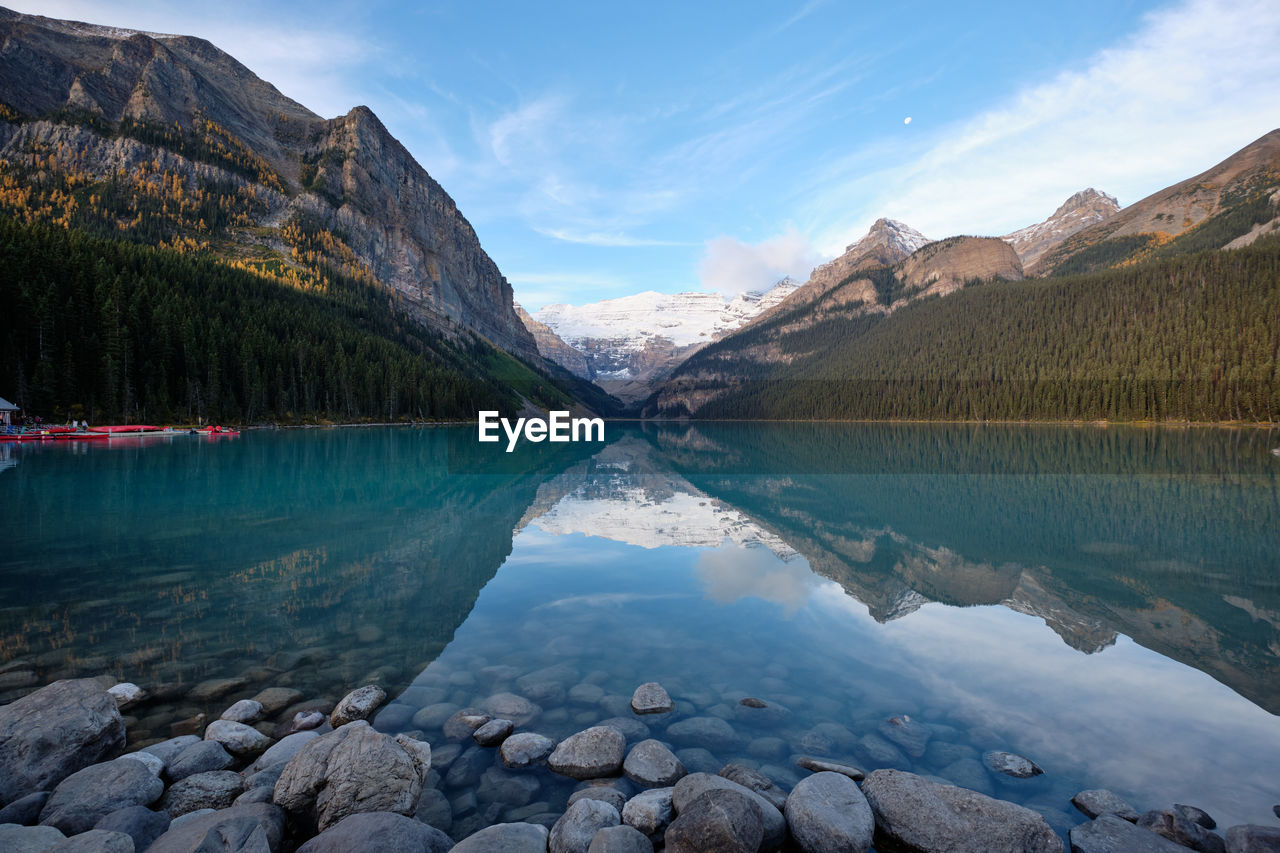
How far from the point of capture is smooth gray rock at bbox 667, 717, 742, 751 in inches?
321

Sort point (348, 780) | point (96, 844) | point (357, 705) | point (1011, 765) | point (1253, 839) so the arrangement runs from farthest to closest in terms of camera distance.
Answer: point (357, 705) → point (1011, 765) → point (348, 780) → point (1253, 839) → point (96, 844)

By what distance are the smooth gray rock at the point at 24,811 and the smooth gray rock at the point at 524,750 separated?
482 centimetres

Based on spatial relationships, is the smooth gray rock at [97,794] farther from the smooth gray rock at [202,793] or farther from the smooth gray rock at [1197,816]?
the smooth gray rock at [1197,816]

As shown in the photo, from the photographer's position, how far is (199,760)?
23.0 feet

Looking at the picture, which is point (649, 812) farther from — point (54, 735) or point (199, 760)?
point (54, 735)

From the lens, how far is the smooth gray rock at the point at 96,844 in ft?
15.3

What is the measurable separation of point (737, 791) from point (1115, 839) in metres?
3.90

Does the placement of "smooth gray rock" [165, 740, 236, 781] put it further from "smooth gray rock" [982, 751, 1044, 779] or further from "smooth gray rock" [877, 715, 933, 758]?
"smooth gray rock" [982, 751, 1044, 779]

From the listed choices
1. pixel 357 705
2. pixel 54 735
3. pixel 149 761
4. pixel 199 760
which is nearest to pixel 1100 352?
pixel 357 705

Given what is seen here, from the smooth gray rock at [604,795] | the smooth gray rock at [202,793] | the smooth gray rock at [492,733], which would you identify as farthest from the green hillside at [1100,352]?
the smooth gray rock at [202,793]

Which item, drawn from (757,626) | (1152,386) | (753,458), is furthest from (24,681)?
(1152,386)

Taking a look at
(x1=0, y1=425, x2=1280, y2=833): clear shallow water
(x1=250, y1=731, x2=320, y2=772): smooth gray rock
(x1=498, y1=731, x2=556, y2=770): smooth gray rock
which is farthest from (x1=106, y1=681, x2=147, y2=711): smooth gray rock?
(x1=498, y1=731, x2=556, y2=770): smooth gray rock

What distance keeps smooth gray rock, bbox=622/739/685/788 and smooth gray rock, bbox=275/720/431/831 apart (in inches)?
102

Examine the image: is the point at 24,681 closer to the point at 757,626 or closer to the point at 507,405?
the point at 757,626
